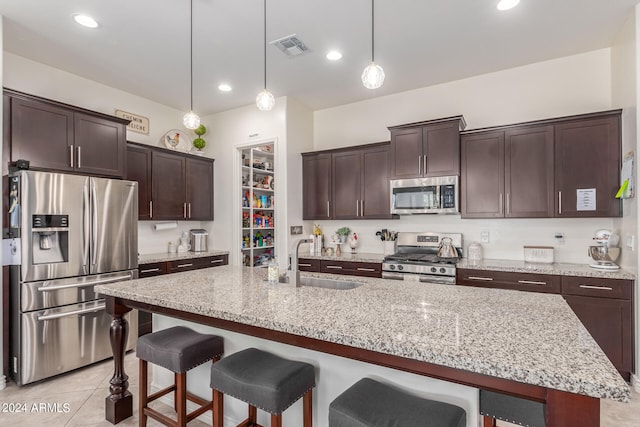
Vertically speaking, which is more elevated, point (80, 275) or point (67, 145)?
point (67, 145)

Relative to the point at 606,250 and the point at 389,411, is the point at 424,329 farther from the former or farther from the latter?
the point at 606,250

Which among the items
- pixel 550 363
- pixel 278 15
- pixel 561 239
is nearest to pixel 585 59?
pixel 561 239

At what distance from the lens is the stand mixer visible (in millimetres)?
2955

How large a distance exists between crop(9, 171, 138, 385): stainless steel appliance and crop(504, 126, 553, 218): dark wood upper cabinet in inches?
154

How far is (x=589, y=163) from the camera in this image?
3053 millimetres

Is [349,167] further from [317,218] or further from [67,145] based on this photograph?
[67,145]

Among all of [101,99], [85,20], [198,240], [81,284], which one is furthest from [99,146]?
[198,240]

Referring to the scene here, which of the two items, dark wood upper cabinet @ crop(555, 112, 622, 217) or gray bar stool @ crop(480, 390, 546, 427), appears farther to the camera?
dark wood upper cabinet @ crop(555, 112, 622, 217)

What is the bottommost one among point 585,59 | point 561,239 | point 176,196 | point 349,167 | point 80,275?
point 80,275

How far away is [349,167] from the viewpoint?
4.33m

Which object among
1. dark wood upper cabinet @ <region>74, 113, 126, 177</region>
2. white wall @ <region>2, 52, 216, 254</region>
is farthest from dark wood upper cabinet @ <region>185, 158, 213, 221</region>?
dark wood upper cabinet @ <region>74, 113, 126, 177</region>

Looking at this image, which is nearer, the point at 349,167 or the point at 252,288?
the point at 252,288

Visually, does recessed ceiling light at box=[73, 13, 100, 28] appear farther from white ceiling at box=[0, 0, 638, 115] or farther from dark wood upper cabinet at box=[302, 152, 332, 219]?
dark wood upper cabinet at box=[302, 152, 332, 219]

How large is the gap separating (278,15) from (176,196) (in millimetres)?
2713
